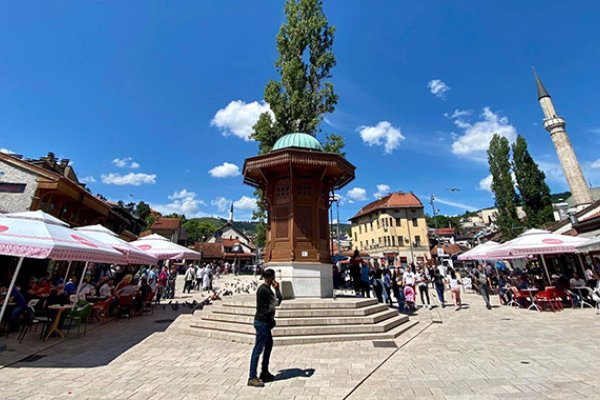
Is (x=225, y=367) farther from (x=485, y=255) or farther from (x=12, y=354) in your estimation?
(x=485, y=255)

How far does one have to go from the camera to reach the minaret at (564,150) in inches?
1261

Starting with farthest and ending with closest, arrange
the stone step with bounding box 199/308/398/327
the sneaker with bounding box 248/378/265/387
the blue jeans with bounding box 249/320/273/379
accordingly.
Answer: the stone step with bounding box 199/308/398/327 < the blue jeans with bounding box 249/320/273/379 < the sneaker with bounding box 248/378/265/387

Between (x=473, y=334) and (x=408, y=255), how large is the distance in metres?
40.9

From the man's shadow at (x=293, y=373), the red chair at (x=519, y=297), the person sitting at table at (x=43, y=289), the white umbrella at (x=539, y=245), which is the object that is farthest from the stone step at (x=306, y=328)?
the red chair at (x=519, y=297)

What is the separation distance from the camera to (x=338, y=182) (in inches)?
465

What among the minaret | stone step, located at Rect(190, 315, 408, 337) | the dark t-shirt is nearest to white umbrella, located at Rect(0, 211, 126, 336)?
stone step, located at Rect(190, 315, 408, 337)

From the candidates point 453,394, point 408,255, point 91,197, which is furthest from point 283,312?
point 408,255

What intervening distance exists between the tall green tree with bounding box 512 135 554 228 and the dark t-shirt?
35.6m

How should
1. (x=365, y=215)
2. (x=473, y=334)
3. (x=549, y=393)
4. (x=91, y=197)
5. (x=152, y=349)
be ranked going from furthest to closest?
(x=365, y=215) → (x=91, y=197) → (x=473, y=334) → (x=152, y=349) → (x=549, y=393)

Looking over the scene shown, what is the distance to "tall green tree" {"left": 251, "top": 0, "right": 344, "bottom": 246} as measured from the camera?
17.7 metres

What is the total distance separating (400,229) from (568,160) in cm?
2271

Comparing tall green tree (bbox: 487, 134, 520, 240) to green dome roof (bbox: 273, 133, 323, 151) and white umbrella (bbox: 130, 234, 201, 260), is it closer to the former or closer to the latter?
green dome roof (bbox: 273, 133, 323, 151)

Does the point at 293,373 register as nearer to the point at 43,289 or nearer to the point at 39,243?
the point at 39,243

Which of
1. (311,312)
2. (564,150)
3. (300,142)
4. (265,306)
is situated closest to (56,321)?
(265,306)
